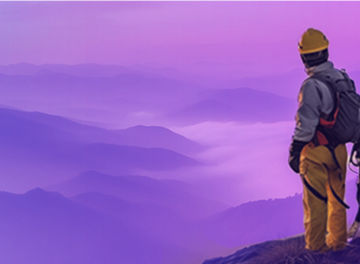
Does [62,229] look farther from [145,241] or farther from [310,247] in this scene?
[310,247]

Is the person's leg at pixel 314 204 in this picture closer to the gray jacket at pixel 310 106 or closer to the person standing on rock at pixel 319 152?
the person standing on rock at pixel 319 152

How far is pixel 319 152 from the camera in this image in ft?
19.1

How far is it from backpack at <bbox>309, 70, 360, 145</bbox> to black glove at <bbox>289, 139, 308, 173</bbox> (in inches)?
8.1

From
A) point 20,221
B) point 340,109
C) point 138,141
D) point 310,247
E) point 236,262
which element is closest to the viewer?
point 340,109

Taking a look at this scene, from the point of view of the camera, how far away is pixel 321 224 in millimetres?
5977

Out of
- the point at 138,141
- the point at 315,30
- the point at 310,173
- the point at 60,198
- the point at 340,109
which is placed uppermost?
the point at 138,141

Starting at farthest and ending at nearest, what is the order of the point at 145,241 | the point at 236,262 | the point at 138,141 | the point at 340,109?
the point at 138,141 → the point at 145,241 → the point at 236,262 → the point at 340,109

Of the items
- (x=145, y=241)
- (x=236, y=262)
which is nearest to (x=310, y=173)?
(x=236, y=262)

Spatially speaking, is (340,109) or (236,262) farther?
(236,262)

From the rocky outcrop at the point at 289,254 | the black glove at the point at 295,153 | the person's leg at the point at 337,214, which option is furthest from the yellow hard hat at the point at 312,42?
the rocky outcrop at the point at 289,254

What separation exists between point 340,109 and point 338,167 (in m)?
0.56

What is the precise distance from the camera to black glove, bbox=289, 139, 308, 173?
579 centimetres

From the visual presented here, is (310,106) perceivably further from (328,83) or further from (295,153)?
(295,153)

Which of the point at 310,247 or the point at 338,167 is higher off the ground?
the point at 338,167
